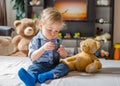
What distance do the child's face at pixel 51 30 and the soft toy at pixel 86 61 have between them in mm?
205

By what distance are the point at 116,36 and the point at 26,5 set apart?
155cm

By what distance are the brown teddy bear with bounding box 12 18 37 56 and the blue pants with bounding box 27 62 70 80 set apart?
1531 mm

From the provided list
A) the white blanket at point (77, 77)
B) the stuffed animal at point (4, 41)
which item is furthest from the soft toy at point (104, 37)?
the white blanket at point (77, 77)

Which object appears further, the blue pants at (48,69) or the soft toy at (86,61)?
the soft toy at (86,61)

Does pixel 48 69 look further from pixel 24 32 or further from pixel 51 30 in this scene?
pixel 24 32

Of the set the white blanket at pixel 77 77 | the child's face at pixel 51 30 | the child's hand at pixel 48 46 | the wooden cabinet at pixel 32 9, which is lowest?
the white blanket at pixel 77 77

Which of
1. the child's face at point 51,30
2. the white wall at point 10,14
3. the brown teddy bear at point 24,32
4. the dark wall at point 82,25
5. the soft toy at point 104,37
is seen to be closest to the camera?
the child's face at point 51,30

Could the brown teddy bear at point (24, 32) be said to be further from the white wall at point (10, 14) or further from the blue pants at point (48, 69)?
the blue pants at point (48, 69)

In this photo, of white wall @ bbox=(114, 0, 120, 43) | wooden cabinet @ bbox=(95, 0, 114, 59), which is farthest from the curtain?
white wall @ bbox=(114, 0, 120, 43)

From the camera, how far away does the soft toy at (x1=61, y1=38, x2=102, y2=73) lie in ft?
5.56

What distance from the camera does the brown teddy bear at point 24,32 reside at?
322cm

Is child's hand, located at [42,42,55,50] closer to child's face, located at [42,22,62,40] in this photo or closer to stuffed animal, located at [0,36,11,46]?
child's face, located at [42,22,62,40]

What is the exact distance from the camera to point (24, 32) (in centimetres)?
325

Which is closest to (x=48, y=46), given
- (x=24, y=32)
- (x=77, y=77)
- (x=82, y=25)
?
(x=77, y=77)
